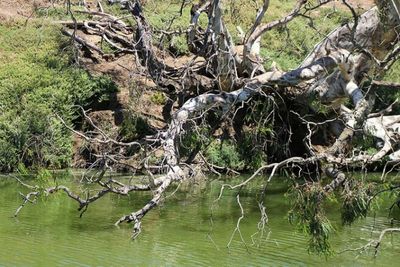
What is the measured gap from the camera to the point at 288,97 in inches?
617

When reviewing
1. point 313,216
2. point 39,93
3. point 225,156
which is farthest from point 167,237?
point 39,93

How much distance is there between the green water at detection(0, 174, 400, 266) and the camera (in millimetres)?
8297

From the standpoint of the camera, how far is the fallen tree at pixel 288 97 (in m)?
10.3

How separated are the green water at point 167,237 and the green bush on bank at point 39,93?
8.04 feet

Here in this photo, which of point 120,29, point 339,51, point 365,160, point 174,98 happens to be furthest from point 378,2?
point 120,29

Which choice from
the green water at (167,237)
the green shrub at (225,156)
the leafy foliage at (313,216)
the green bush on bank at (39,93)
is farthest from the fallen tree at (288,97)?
the green bush on bank at (39,93)

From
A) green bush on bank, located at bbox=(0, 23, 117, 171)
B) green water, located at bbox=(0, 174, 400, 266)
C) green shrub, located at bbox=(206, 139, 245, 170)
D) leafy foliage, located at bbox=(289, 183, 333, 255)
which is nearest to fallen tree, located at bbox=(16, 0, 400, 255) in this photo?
leafy foliage, located at bbox=(289, 183, 333, 255)

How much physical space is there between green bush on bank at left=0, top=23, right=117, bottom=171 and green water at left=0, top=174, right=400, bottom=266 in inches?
96.4

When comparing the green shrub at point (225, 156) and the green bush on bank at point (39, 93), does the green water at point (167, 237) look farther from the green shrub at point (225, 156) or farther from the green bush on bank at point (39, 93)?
the green shrub at point (225, 156)

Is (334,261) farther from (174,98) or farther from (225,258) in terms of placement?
(174,98)

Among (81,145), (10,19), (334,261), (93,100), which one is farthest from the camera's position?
(10,19)

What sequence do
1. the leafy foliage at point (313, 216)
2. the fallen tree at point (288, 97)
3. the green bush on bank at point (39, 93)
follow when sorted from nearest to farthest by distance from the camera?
the leafy foliage at point (313, 216) → the fallen tree at point (288, 97) → the green bush on bank at point (39, 93)

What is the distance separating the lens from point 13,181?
13.8 meters

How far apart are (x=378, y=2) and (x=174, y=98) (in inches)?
253
